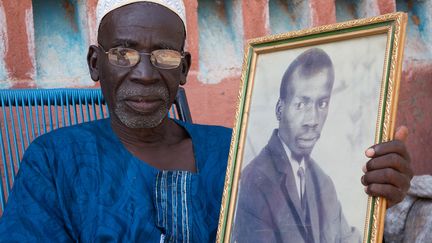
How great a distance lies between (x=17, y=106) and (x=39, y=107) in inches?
8.6

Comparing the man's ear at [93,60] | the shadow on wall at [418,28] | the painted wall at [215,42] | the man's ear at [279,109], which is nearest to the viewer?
the man's ear at [279,109]

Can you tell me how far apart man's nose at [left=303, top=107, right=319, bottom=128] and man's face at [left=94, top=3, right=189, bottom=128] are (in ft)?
1.41

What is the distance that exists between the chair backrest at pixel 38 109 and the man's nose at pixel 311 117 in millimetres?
1038

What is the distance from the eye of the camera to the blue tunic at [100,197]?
1.98 metres

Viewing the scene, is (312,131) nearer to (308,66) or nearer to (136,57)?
(308,66)

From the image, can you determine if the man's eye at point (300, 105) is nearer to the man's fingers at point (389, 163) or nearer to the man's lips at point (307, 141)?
the man's lips at point (307, 141)

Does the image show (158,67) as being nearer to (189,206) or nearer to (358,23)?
(189,206)

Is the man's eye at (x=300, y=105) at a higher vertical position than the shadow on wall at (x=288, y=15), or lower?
lower

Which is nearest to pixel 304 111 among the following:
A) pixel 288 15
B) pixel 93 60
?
pixel 93 60

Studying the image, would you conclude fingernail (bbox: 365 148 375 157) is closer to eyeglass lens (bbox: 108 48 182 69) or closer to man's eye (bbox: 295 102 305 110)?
man's eye (bbox: 295 102 305 110)

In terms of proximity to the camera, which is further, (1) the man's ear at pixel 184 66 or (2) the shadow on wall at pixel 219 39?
(2) the shadow on wall at pixel 219 39

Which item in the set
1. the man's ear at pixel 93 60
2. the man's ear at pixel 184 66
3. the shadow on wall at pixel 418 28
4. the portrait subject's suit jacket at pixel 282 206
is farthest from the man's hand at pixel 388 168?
the shadow on wall at pixel 418 28

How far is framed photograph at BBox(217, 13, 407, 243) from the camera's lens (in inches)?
68.2

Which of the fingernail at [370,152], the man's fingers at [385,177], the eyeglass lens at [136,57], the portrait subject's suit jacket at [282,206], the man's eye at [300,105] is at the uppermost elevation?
the eyeglass lens at [136,57]
